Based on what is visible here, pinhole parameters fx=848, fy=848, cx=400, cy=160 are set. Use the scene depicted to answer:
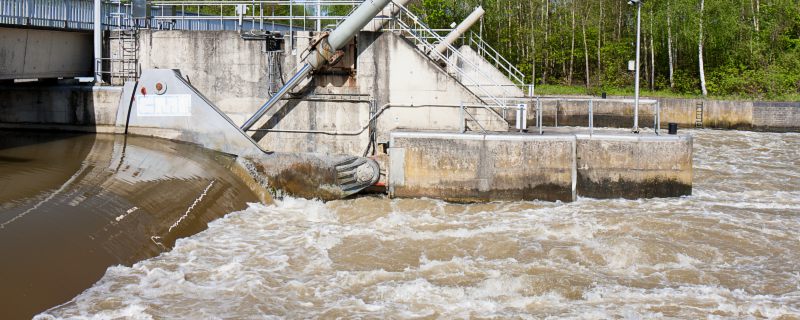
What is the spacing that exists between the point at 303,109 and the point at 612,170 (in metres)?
8.08

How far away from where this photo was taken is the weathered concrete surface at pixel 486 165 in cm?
1969

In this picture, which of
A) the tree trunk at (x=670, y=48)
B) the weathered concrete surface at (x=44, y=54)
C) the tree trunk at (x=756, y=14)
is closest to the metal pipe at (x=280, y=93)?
the weathered concrete surface at (x=44, y=54)

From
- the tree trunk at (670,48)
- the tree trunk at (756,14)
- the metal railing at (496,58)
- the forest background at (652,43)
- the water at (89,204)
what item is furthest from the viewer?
the tree trunk at (756,14)

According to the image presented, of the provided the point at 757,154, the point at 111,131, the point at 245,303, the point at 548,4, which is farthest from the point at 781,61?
the point at 245,303

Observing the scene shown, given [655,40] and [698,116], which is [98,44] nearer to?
[698,116]

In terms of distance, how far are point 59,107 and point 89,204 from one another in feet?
29.5

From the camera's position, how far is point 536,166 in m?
19.7

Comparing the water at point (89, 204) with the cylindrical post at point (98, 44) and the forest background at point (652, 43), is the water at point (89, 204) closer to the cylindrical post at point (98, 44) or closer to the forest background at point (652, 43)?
the cylindrical post at point (98, 44)

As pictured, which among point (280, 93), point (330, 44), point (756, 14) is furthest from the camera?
point (756, 14)

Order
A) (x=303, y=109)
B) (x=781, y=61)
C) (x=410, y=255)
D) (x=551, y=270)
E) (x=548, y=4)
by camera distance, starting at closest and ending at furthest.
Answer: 1. (x=551, y=270)
2. (x=410, y=255)
3. (x=303, y=109)
4. (x=781, y=61)
5. (x=548, y=4)

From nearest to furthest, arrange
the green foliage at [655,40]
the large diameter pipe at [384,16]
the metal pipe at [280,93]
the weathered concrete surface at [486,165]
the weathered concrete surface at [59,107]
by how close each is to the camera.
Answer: the weathered concrete surface at [486,165] < the metal pipe at [280,93] < the large diameter pipe at [384,16] < the weathered concrete surface at [59,107] < the green foliage at [655,40]

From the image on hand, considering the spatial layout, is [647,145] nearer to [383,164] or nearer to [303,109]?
[383,164]

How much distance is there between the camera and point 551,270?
46.4 ft

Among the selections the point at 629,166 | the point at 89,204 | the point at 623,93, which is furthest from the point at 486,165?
the point at 623,93
